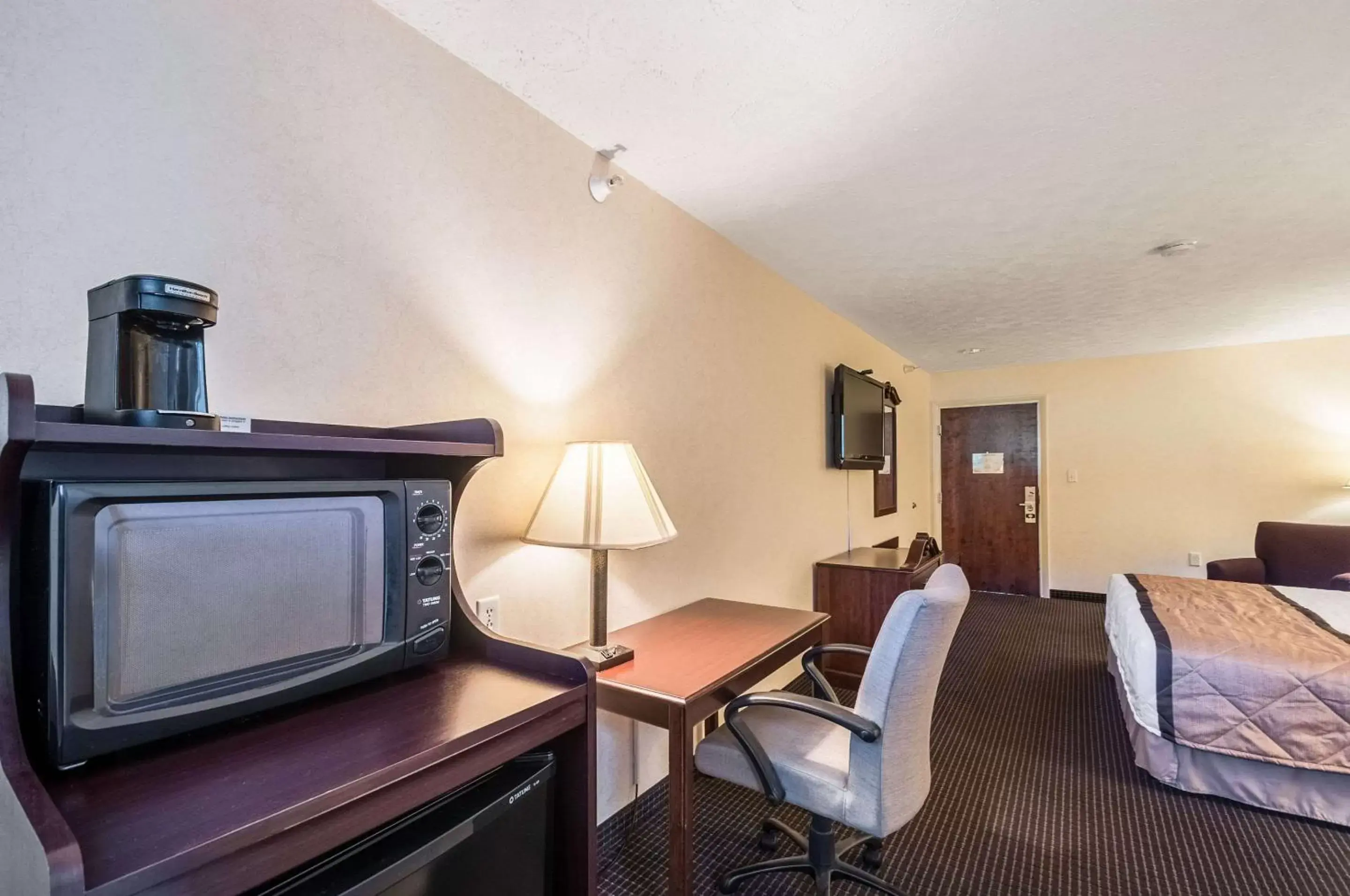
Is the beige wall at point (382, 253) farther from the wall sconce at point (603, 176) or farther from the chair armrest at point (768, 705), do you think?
the chair armrest at point (768, 705)

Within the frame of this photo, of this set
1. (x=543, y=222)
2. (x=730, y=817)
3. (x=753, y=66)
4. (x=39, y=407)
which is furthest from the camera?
(x=730, y=817)

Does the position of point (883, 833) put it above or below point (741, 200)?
below

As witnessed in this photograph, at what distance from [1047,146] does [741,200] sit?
3.40ft

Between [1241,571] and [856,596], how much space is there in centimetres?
292

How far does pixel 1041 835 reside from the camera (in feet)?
6.90

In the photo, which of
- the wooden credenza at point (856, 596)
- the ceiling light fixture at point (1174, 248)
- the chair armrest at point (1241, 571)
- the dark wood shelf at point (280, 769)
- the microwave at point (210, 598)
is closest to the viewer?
the dark wood shelf at point (280, 769)

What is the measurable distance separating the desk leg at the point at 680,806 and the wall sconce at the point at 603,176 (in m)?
1.58

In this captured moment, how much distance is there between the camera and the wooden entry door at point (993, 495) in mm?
5922

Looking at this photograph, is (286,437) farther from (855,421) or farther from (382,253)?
(855,421)

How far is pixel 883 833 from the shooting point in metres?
1.51

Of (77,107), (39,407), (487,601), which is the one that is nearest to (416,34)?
(77,107)

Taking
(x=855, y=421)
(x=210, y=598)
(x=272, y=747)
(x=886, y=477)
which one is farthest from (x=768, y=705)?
(x=886, y=477)

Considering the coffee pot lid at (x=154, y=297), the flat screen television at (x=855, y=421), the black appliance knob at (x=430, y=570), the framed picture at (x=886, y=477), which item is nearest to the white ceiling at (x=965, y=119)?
the flat screen television at (x=855, y=421)

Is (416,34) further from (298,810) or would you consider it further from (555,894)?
(555,894)
